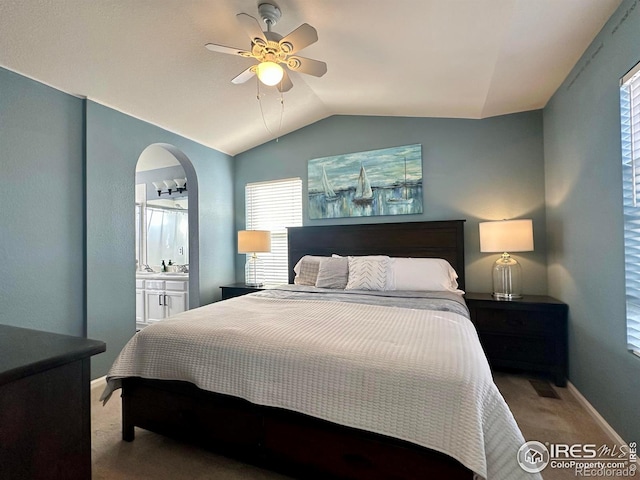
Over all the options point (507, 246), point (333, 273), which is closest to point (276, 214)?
point (333, 273)

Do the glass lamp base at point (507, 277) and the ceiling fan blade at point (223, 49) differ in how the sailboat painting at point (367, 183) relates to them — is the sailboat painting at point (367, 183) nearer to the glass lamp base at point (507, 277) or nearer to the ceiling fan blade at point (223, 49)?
the glass lamp base at point (507, 277)

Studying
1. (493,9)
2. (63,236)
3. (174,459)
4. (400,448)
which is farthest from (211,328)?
(493,9)

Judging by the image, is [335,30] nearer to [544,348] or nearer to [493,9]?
[493,9]

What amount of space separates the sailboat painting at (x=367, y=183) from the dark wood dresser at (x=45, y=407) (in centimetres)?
325

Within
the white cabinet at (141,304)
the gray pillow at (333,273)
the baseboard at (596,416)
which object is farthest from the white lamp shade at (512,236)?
the white cabinet at (141,304)

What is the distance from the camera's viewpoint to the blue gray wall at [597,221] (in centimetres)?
176

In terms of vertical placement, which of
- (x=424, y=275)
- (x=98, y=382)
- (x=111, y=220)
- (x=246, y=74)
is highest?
(x=246, y=74)

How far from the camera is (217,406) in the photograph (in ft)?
5.59

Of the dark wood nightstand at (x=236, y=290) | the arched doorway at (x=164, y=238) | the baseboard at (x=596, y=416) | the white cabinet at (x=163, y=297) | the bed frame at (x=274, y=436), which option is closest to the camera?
the bed frame at (x=274, y=436)

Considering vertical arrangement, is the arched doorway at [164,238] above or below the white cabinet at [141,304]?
above

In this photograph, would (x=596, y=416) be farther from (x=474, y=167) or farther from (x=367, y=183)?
(x=367, y=183)

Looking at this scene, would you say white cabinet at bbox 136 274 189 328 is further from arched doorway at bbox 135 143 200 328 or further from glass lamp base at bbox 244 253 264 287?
glass lamp base at bbox 244 253 264 287

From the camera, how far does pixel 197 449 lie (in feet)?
6.14

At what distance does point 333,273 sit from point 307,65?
1938mm
